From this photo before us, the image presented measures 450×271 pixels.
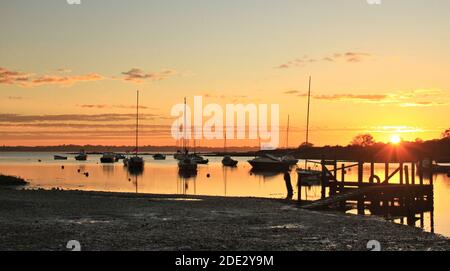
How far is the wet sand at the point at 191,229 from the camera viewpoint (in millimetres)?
20719

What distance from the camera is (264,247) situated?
795 inches

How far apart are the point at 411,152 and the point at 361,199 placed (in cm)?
1040

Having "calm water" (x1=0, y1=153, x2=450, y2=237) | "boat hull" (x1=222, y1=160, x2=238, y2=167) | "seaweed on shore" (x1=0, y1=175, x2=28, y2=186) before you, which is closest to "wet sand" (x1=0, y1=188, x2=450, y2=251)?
"calm water" (x1=0, y1=153, x2=450, y2=237)

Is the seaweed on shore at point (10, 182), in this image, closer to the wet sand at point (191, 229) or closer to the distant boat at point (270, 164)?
the wet sand at point (191, 229)

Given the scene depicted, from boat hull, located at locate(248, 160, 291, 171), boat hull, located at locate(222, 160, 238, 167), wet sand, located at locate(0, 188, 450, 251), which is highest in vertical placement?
wet sand, located at locate(0, 188, 450, 251)

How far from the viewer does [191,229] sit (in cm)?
2483

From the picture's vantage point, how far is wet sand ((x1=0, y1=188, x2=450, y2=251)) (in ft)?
68.0

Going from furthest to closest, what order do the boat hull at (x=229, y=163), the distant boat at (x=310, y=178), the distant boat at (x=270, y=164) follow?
the boat hull at (x=229, y=163), the distant boat at (x=270, y=164), the distant boat at (x=310, y=178)

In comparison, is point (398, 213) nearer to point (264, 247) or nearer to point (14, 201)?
point (264, 247)

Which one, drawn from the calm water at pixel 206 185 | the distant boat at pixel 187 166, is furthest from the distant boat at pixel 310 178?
the distant boat at pixel 187 166

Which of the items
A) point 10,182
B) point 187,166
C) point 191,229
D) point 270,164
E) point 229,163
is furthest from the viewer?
point 229,163

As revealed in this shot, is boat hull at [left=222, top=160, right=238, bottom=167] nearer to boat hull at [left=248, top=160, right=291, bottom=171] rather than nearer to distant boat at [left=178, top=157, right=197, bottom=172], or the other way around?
boat hull at [left=248, top=160, right=291, bottom=171]

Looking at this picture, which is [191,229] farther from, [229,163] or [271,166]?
[229,163]

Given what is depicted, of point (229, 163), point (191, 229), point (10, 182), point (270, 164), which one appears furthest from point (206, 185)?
point (229, 163)
